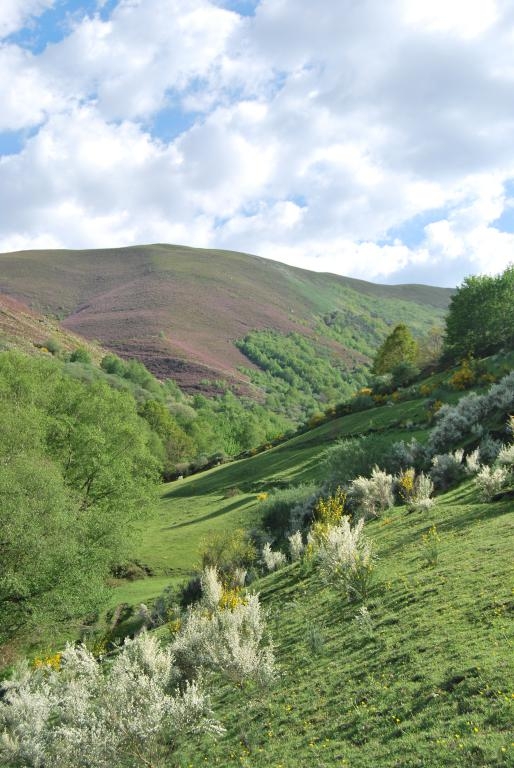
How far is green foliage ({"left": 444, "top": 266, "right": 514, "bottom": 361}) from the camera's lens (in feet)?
218

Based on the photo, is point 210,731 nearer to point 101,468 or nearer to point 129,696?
point 129,696

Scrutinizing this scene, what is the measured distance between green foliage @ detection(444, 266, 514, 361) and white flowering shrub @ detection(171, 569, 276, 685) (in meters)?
57.7

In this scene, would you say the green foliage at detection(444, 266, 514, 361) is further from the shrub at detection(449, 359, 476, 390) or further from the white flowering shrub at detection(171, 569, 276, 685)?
the white flowering shrub at detection(171, 569, 276, 685)

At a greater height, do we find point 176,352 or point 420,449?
point 176,352

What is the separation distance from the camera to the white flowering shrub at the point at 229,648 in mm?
11172

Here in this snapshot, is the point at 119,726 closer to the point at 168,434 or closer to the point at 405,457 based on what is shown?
the point at 405,457

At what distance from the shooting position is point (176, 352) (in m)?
157

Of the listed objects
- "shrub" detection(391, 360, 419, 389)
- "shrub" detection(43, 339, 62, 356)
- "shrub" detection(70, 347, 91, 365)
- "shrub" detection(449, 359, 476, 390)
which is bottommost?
"shrub" detection(449, 359, 476, 390)

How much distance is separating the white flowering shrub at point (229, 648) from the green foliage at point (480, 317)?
57672 millimetres

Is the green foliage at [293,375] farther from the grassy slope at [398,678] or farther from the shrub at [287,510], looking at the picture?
the grassy slope at [398,678]

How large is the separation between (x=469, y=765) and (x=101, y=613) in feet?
80.9

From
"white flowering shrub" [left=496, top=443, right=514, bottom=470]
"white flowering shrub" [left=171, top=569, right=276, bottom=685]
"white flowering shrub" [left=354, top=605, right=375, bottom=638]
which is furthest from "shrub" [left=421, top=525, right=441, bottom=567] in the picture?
"white flowering shrub" [left=171, top=569, right=276, bottom=685]

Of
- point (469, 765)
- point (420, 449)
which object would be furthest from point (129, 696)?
point (420, 449)

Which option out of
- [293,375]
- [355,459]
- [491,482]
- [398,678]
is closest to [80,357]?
[293,375]
